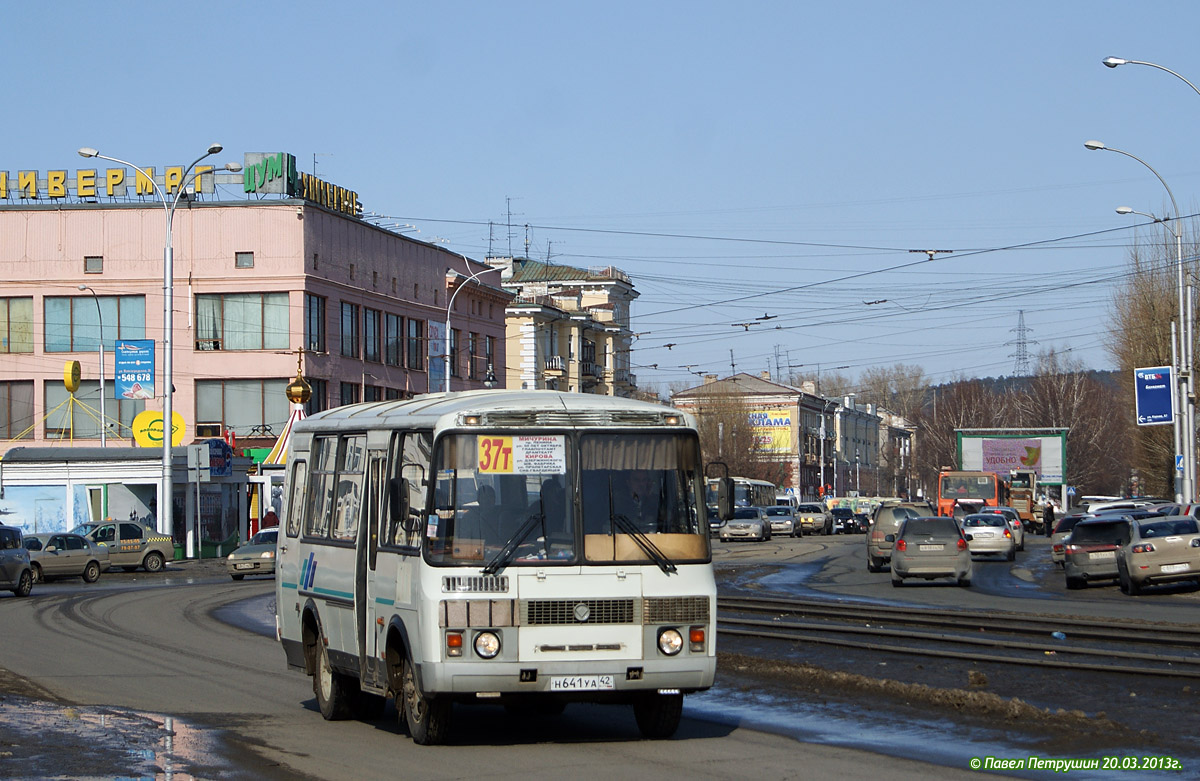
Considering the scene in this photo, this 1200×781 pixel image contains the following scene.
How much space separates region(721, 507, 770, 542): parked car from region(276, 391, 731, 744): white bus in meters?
53.7

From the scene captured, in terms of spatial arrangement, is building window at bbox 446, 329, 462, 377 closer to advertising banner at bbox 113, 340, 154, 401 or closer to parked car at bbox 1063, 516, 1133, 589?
advertising banner at bbox 113, 340, 154, 401

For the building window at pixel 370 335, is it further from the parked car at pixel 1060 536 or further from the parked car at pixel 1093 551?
the parked car at pixel 1093 551

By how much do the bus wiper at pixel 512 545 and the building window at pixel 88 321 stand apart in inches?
2320

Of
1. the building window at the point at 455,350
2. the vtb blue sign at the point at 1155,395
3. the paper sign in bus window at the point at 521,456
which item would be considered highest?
the building window at the point at 455,350

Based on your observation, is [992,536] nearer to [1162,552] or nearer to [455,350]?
[1162,552]

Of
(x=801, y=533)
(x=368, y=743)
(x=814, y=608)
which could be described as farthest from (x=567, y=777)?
(x=801, y=533)

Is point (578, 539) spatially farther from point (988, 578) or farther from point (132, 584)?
point (132, 584)

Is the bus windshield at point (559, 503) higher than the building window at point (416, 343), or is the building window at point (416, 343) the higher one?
the building window at point (416, 343)

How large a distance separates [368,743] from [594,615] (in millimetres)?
2276

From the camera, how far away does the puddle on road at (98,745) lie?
9.94 metres

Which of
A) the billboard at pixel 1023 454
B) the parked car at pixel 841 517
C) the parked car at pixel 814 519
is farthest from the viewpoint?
the parked car at pixel 841 517

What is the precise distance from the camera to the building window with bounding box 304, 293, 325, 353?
216 ft

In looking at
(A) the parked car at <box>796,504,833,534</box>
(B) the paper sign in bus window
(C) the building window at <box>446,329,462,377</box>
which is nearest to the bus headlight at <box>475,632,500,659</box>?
(B) the paper sign in bus window

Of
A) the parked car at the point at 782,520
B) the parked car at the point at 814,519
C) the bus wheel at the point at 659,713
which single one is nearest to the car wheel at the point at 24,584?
the bus wheel at the point at 659,713
